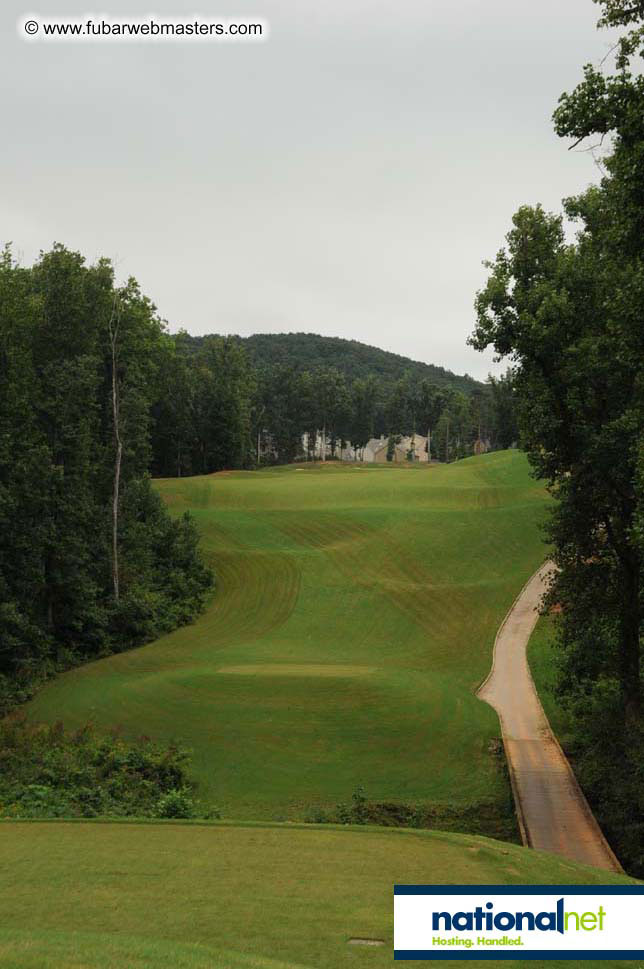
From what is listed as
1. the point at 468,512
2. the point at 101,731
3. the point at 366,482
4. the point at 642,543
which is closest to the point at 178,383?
the point at 366,482

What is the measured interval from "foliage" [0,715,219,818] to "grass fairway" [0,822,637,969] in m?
3.22

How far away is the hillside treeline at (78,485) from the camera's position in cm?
3544

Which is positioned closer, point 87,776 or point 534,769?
point 87,776

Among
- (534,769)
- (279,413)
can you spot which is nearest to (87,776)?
(534,769)

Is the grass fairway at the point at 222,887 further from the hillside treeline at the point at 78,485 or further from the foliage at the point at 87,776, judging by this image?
the hillside treeline at the point at 78,485

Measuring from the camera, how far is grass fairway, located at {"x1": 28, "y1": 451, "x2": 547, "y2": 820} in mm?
23750

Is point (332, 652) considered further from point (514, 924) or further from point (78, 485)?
point (514, 924)

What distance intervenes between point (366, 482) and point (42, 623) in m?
35.6

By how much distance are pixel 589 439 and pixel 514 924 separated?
14362mm

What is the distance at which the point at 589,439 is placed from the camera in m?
21.7

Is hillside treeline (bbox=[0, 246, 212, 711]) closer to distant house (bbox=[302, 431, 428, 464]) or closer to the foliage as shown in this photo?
the foliage

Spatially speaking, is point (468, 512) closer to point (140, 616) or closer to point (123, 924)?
point (140, 616)

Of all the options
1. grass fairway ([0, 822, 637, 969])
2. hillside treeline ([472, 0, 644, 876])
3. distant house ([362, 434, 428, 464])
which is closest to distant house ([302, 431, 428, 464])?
distant house ([362, 434, 428, 464])

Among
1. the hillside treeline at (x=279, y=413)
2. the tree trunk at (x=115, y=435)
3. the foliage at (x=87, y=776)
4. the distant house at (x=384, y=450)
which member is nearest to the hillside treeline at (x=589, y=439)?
the foliage at (x=87, y=776)
